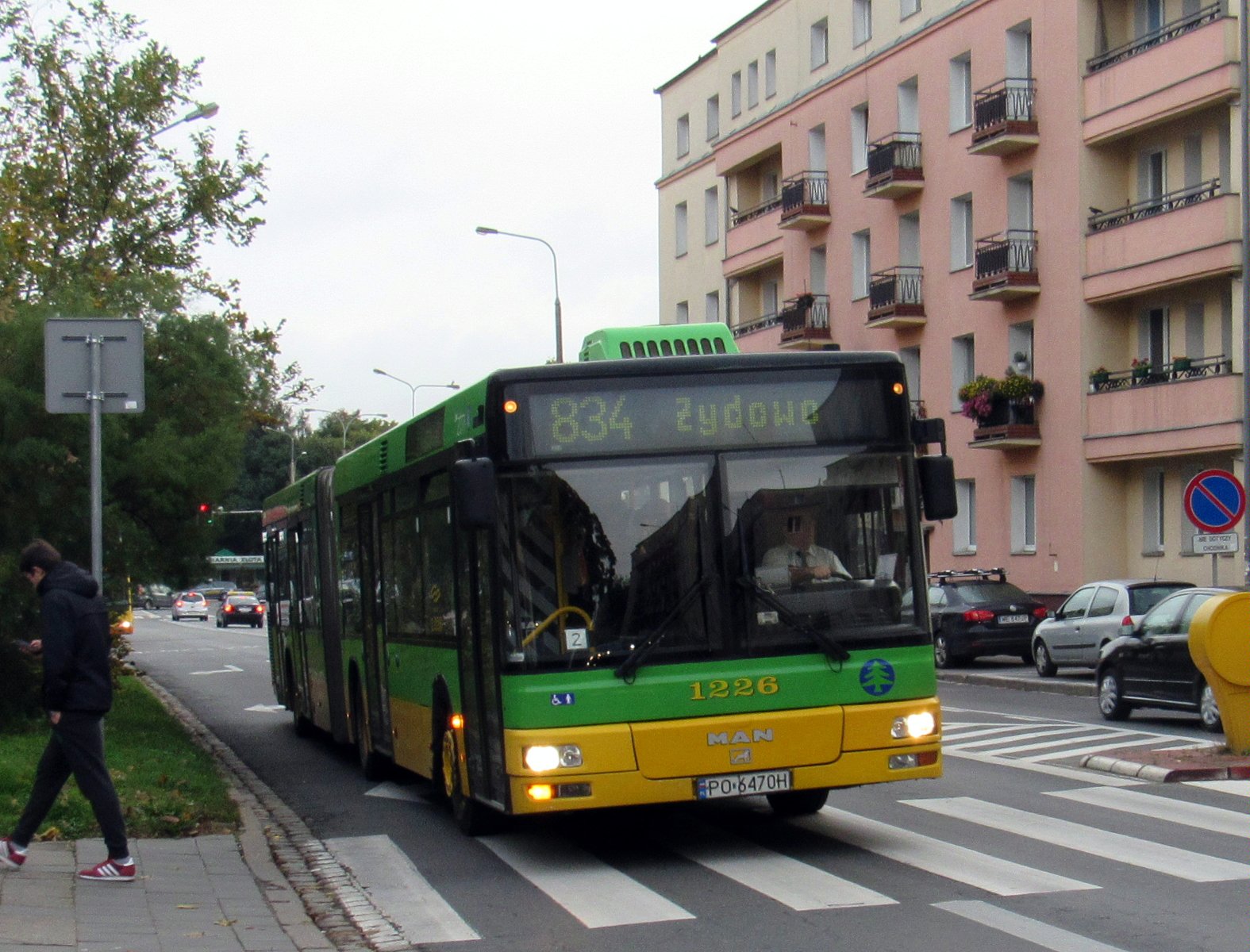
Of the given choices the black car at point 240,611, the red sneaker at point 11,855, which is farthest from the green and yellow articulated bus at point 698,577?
the black car at point 240,611

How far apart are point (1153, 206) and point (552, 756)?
2795cm

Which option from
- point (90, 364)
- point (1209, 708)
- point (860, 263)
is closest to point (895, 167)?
point (860, 263)

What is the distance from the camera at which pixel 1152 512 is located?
36375 millimetres

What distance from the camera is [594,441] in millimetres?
10086

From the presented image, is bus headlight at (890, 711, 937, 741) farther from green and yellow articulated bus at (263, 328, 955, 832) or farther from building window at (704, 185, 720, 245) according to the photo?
building window at (704, 185, 720, 245)

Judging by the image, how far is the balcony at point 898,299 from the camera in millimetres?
43469

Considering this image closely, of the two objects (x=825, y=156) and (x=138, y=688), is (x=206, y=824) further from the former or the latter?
(x=825, y=156)

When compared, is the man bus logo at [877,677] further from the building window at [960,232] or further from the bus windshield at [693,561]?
the building window at [960,232]

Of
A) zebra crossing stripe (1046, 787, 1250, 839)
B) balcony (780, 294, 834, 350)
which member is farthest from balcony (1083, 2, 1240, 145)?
zebra crossing stripe (1046, 787, 1250, 839)

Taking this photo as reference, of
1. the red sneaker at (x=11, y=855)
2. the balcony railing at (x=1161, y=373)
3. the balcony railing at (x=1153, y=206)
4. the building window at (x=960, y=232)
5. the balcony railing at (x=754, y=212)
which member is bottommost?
the red sneaker at (x=11, y=855)

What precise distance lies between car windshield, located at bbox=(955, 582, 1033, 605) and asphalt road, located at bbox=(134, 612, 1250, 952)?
15.6 meters

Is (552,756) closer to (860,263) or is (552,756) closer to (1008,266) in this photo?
(1008,266)

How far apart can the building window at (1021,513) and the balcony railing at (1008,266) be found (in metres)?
4.01

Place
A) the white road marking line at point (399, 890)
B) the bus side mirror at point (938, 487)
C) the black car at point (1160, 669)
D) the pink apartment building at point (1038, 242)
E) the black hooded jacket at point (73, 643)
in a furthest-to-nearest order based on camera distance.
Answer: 1. the pink apartment building at point (1038, 242)
2. the black car at point (1160, 669)
3. the bus side mirror at point (938, 487)
4. the black hooded jacket at point (73, 643)
5. the white road marking line at point (399, 890)
